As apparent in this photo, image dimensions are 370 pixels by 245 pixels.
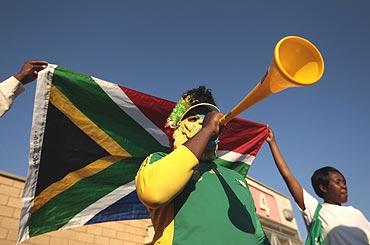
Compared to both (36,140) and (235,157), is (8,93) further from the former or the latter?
(235,157)

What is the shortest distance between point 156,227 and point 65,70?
2.03 m

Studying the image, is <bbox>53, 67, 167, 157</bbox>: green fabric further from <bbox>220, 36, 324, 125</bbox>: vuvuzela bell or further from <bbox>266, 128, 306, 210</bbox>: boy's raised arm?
<bbox>220, 36, 324, 125</bbox>: vuvuzela bell

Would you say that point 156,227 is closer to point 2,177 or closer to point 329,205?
point 329,205

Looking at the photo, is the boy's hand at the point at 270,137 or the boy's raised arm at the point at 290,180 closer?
the boy's raised arm at the point at 290,180

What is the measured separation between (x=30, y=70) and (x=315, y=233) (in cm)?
267

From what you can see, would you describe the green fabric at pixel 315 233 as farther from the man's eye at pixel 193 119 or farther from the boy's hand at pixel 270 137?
the man's eye at pixel 193 119

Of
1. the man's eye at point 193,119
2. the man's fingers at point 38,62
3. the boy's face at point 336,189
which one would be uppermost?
the man's fingers at point 38,62

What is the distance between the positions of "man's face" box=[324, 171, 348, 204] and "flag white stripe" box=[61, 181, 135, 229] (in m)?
1.85

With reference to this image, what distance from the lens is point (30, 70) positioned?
2.93 m

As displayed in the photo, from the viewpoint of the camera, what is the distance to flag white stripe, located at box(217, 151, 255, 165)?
13.1 feet

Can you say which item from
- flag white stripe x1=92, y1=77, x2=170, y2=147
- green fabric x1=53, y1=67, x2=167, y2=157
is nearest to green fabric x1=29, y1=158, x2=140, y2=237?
green fabric x1=53, y1=67, x2=167, y2=157

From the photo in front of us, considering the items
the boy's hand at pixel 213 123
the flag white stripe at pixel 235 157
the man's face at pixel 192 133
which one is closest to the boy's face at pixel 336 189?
the flag white stripe at pixel 235 157

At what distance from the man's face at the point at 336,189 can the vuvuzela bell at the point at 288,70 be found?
1.66 meters

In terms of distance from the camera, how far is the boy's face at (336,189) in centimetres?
311
